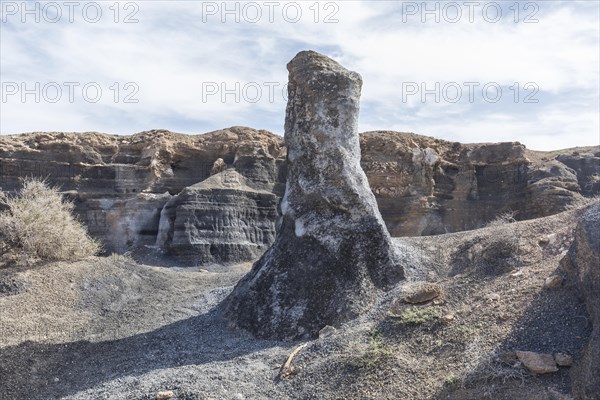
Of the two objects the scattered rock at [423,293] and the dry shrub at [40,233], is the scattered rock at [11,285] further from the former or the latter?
the scattered rock at [423,293]

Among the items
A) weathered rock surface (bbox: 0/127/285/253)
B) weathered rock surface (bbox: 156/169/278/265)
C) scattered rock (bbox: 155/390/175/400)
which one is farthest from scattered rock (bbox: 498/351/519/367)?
weathered rock surface (bbox: 0/127/285/253)

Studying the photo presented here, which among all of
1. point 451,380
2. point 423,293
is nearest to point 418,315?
point 423,293

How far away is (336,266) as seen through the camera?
1039 cm

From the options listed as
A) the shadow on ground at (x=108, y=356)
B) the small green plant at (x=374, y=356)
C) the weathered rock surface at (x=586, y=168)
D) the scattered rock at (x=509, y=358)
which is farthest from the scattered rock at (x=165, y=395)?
the weathered rock surface at (x=586, y=168)

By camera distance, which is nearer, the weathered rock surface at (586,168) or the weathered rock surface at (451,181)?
the weathered rock surface at (586,168)

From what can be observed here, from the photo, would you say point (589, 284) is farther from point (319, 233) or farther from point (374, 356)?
point (319, 233)

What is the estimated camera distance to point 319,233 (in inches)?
428

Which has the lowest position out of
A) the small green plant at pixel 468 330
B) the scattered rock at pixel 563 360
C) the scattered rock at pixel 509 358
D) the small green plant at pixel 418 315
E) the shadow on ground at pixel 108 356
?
the shadow on ground at pixel 108 356

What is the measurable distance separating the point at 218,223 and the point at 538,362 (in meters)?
18.2

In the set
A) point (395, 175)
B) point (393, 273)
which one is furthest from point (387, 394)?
point (395, 175)

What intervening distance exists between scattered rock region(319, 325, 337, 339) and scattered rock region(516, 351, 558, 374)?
3.00 m

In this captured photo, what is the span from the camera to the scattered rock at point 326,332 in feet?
29.8

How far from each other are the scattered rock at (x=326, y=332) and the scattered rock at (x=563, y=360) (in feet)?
11.0

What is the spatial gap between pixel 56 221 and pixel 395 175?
662 inches
